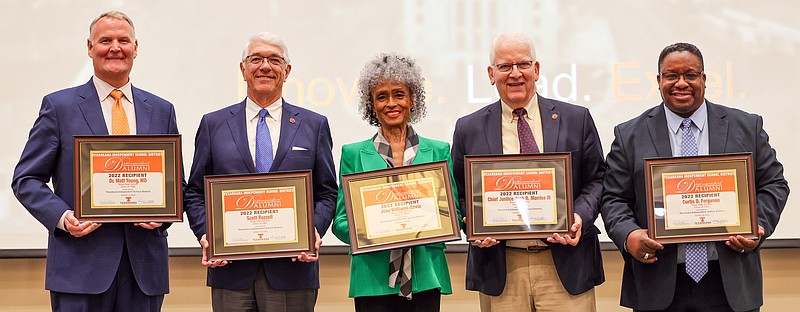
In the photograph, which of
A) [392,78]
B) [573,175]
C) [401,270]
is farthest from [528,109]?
[401,270]

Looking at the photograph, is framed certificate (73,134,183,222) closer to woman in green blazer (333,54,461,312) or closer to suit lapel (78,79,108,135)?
suit lapel (78,79,108,135)

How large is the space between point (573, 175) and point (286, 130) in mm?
1120

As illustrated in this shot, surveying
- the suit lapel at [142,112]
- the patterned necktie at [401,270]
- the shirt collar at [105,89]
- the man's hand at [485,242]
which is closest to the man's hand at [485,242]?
the man's hand at [485,242]

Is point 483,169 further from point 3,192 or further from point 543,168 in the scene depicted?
point 3,192

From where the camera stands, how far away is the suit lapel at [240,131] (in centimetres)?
295

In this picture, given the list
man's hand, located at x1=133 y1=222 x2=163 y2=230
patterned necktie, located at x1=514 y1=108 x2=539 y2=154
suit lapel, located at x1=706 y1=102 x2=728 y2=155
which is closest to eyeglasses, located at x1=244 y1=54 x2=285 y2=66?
man's hand, located at x1=133 y1=222 x2=163 y2=230

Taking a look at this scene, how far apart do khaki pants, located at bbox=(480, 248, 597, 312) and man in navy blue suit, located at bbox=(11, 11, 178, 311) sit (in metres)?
1.31

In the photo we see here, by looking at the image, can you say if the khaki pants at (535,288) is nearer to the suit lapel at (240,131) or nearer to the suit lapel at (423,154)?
the suit lapel at (423,154)

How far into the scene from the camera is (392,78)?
3021 mm

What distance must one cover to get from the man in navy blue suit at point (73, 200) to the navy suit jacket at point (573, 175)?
1.19 metres

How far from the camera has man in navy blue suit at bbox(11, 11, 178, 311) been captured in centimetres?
284

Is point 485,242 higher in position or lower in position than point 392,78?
lower

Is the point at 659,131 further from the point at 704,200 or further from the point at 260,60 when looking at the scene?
the point at 260,60

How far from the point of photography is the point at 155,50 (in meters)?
4.15
